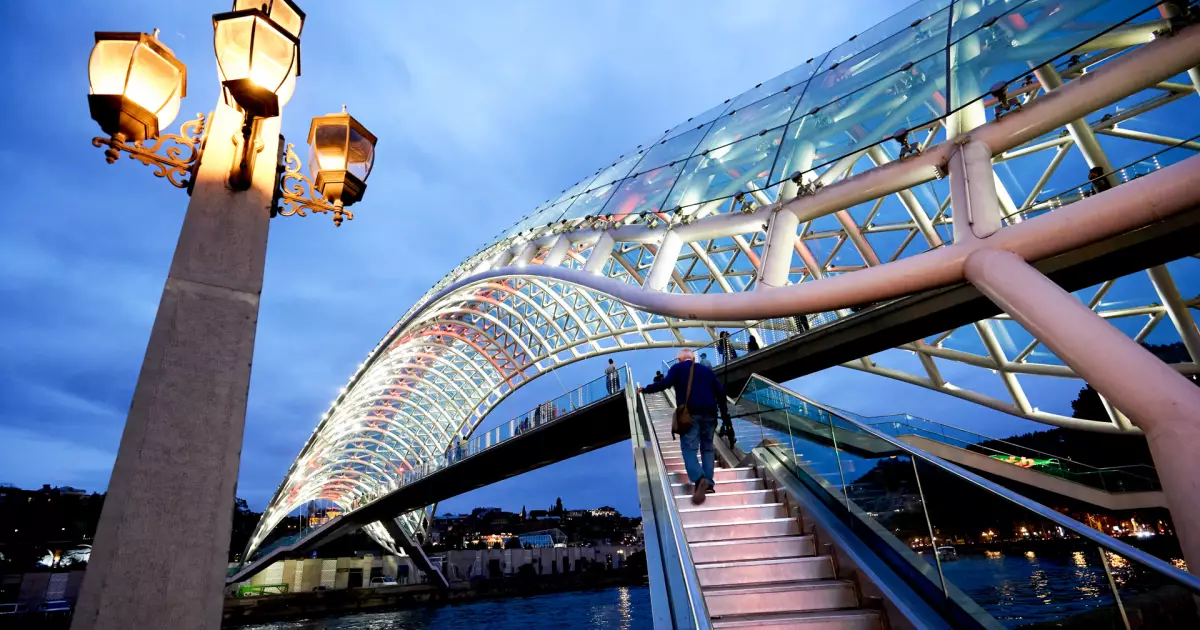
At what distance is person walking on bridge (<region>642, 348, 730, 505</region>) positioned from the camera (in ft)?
23.8

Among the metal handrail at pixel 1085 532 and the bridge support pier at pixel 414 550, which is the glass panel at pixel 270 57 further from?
the bridge support pier at pixel 414 550

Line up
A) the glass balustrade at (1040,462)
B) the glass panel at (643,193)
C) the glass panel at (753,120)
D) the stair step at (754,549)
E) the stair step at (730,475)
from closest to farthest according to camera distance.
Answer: the stair step at (754,549) → the stair step at (730,475) → the glass panel at (753,120) → the glass balustrade at (1040,462) → the glass panel at (643,193)

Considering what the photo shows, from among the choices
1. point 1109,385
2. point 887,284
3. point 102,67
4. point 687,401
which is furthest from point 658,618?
point 887,284

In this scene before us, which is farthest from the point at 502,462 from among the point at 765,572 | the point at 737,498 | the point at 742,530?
the point at 765,572

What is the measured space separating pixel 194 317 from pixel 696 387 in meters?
5.36

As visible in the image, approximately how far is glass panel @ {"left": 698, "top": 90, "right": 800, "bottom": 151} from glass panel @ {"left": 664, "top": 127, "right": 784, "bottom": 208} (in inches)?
17.1

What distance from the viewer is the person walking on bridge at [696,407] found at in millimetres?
7254

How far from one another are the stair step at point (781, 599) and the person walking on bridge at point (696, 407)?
2011 millimetres

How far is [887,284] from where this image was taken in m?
9.89

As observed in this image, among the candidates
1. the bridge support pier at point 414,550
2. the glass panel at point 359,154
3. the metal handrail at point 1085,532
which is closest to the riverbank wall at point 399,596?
the bridge support pier at point 414,550

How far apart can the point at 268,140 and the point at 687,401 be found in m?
5.17

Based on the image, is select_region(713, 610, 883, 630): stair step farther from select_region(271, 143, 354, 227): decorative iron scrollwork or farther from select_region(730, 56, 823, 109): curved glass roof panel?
select_region(730, 56, 823, 109): curved glass roof panel

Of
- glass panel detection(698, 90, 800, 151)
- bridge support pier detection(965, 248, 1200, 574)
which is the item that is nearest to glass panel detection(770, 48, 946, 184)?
glass panel detection(698, 90, 800, 151)

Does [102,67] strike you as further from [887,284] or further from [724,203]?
[724,203]
